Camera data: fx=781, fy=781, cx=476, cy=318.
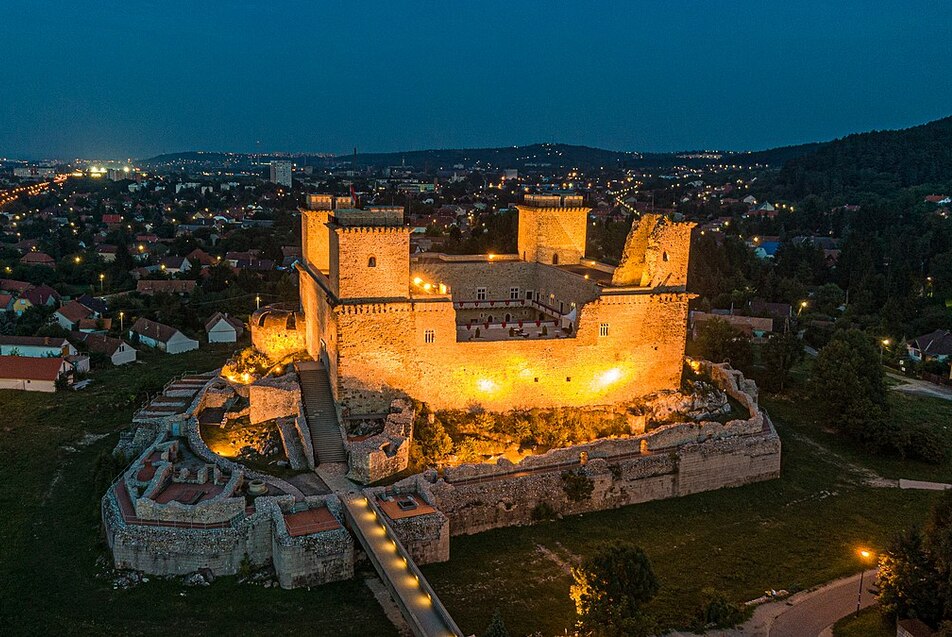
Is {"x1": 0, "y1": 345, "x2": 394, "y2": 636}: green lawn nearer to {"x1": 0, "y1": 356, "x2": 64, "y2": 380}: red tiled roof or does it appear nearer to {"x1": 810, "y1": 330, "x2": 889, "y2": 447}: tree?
{"x1": 0, "y1": 356, "x2": 64, "y2": 380}: red tiled roof

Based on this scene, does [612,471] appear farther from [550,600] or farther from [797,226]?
[797,226]

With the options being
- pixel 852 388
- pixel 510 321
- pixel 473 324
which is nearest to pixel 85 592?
pixel 473 324

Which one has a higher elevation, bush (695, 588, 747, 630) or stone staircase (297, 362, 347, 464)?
stone staircase (297, 362, 347, 464)

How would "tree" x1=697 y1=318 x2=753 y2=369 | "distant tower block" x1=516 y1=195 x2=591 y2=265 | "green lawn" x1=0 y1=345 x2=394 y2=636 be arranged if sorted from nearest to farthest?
"green lawn" x1=0 y1=345 x2=394 y2=636
"distant tower block" x1=516 y1=195 x2=591 y2=265
"tree" x1=697 y1=318 x2=753 y2=369

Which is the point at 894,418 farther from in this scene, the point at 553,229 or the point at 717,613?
the point at 717,613

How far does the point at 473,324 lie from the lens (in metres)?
36.4

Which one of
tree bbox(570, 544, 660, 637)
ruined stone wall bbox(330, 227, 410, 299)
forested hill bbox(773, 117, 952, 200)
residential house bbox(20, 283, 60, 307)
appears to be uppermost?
forested hill bbox(773, 117, 952, 200)

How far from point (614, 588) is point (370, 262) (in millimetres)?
15805

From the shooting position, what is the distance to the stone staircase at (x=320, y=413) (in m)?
27.2

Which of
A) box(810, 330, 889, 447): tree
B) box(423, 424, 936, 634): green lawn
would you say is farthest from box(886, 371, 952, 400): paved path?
box(423, 424, 936, 634): green lawn

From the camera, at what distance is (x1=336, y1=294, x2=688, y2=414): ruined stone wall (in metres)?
29.5

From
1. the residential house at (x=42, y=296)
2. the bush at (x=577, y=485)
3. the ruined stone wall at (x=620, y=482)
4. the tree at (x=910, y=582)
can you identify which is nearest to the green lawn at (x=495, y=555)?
the ruined stone wall at (x=620, y=482)

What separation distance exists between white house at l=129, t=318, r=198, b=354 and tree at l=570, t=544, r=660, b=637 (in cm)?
3986

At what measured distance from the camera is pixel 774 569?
916 inches
